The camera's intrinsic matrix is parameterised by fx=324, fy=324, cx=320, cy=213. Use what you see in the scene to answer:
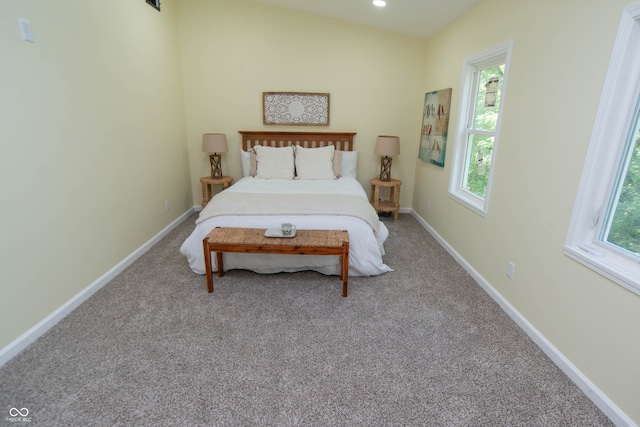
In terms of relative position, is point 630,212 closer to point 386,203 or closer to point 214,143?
point 386,203

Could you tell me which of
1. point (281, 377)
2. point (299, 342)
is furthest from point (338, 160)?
point (281, 377)

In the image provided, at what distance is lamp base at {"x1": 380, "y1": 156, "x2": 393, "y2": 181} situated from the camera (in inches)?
173

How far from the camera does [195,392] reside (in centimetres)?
162

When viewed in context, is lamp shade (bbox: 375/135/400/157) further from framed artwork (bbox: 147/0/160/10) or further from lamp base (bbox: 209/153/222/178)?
framed artwork (bbox: 147/0/160/10)

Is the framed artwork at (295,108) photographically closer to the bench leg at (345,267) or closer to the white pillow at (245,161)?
the white pillow at (245,161)

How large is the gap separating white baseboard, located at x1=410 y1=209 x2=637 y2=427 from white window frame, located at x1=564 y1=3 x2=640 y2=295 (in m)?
0.56

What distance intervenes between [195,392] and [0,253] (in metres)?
1.30

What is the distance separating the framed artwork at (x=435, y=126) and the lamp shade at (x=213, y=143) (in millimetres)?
2562

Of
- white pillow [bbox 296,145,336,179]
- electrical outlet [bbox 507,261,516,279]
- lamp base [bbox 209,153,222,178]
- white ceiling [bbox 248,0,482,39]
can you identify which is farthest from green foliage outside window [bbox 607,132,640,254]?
lamp base [bbox 209,153,222,178]

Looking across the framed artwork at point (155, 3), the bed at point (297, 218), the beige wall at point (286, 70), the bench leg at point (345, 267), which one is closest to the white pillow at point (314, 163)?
the bed at point (297, 218)

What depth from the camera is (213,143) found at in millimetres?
4086

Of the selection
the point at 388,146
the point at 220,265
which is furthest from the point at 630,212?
the point at 388,146

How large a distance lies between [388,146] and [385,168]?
1.25ft

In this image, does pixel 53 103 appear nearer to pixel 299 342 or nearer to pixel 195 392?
pixel 195 392
